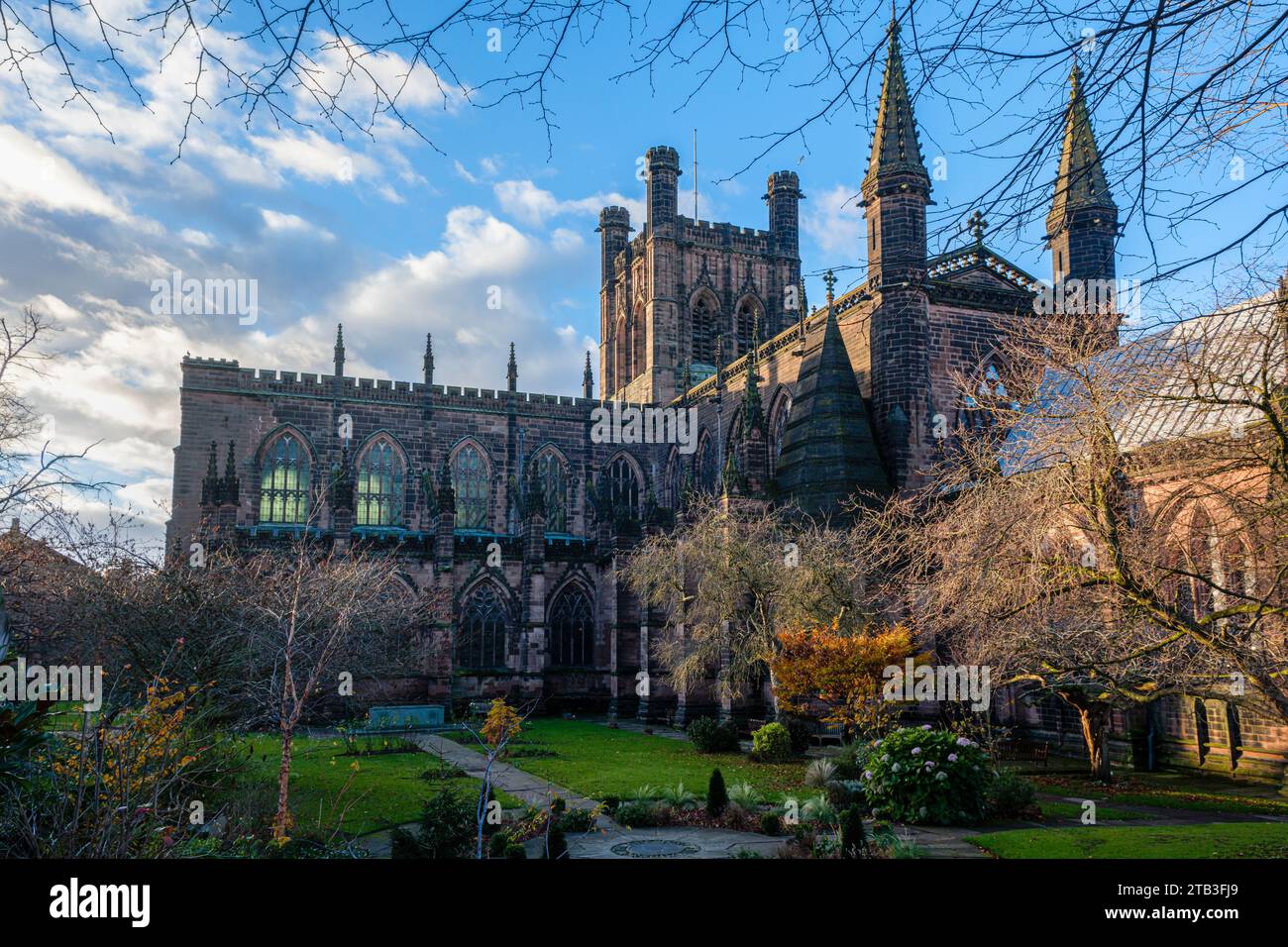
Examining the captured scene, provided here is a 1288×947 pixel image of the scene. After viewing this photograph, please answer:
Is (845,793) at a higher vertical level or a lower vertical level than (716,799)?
lower

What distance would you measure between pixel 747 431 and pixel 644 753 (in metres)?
11.4

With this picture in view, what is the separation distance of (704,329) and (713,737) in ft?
95.3

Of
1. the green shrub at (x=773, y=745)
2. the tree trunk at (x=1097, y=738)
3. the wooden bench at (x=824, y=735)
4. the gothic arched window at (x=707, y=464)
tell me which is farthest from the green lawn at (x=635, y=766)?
the gothic arched window at (x=707, y=464)

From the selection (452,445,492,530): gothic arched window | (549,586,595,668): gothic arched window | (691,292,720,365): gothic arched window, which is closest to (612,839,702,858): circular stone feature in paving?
(549,586,595,668): gothic arched window

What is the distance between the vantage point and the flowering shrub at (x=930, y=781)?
13469 mm

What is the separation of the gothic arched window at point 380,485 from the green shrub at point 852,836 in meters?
31.9

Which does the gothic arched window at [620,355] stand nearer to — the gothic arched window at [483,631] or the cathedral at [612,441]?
the cathedral at [612,441]

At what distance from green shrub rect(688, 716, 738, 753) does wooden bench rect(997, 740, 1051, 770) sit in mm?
6436

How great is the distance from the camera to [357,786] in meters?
16.7

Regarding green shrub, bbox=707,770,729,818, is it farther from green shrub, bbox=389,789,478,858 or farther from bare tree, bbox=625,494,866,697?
bare tree, bbox=625,494,866,697

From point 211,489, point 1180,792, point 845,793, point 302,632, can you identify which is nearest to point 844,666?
point 845,793

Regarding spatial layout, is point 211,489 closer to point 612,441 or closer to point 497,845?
point 612,441

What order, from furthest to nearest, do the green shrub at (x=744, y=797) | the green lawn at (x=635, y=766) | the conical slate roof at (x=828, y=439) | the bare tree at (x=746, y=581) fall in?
the conical slate roof at (x=828, y=439)
the bare tree at (x=746, y=581)
the green lawn at (x=635, y=766)
the green shrub at (x=744, y=797)
